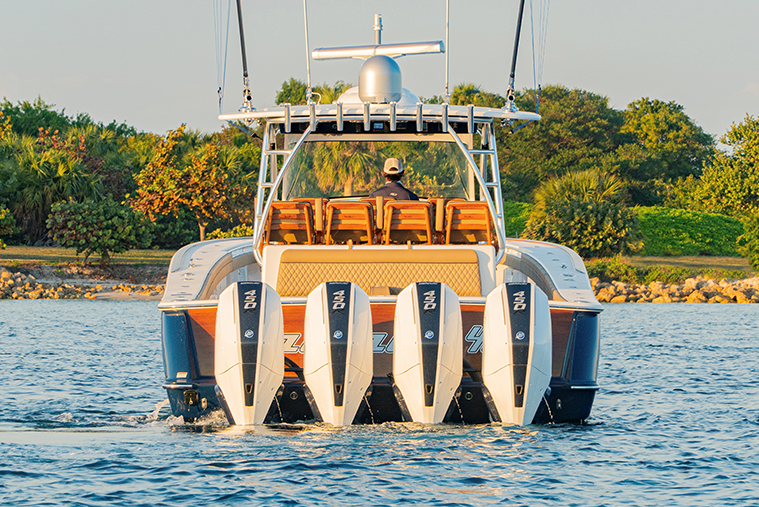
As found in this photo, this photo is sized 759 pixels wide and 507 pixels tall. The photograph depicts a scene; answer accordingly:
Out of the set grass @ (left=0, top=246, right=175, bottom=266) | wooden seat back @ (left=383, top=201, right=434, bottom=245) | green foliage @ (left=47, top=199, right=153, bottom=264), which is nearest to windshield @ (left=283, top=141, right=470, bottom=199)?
wooden seat back @ (left=383, top=201, right=434, bottom=245)

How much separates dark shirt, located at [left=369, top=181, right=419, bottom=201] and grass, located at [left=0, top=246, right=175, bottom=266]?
768 inches


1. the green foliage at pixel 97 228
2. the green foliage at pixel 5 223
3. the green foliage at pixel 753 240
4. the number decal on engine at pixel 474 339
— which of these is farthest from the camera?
the green foliage at pixel 753 240

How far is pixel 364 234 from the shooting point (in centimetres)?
786

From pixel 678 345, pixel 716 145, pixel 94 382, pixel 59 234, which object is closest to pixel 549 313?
pixel 94 382

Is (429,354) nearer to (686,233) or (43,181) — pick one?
(43,181)

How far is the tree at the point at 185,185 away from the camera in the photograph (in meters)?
26.9

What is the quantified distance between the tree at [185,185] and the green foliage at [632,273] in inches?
421

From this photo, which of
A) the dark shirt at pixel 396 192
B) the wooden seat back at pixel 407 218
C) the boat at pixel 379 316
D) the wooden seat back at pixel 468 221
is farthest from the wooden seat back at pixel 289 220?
the wooden seat back at pixel 468 221

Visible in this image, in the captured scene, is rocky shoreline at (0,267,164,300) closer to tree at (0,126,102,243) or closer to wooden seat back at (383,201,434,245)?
tree at (0,126,102,243)

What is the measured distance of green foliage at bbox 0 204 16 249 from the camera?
2605cm

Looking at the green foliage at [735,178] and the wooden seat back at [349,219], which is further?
the green foliage at [735,178]

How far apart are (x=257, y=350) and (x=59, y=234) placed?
21.3 m

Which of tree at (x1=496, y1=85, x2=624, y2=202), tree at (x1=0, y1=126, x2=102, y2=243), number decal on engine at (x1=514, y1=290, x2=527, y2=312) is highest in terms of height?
tree at (x1=496, y1=85, x2=624, y2=202)

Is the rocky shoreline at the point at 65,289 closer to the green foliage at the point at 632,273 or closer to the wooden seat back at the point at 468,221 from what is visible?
the green foliage at the point at 632,273
